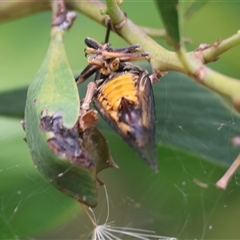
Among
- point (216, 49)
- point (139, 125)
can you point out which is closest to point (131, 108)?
point (139, 125)

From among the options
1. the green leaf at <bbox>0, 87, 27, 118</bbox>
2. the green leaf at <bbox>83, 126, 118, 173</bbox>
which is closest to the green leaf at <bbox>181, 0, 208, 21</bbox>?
the green leaf at <bbox>83, 126, 118, 173</bbox>

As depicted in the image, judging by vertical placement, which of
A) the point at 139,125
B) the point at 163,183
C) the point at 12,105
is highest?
the point at 139,125

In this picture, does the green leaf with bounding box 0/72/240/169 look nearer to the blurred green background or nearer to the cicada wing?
the blurred green background

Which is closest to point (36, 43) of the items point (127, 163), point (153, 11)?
point (153, 11)

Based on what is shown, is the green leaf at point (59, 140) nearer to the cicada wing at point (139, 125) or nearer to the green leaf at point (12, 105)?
the cicada wing at point (139, 125)

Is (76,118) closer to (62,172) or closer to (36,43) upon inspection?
(62,172)

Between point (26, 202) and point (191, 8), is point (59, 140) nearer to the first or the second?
point (191, 8)

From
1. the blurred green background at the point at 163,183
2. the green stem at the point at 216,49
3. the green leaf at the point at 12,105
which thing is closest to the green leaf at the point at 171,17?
the green stem at the point at 216,49
